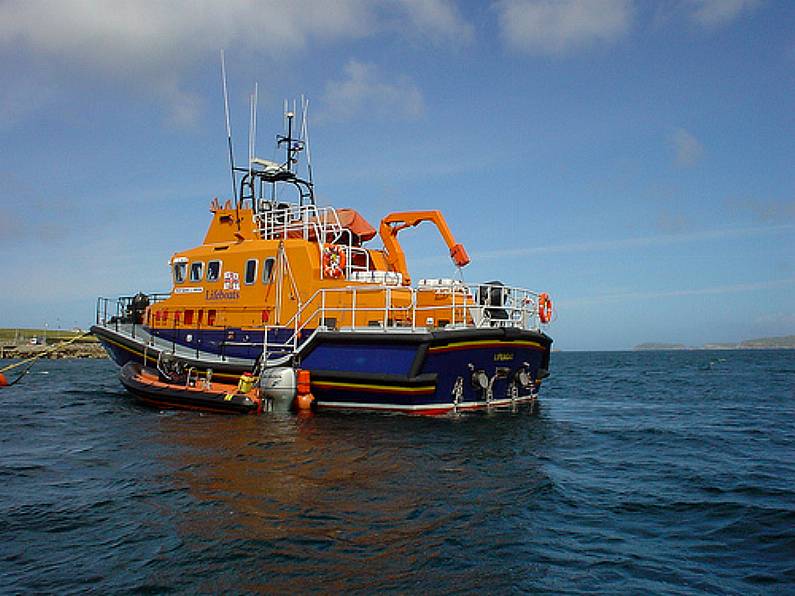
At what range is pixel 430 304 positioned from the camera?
45.5 ft

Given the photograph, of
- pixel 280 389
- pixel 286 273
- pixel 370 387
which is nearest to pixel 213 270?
pixel 286 273

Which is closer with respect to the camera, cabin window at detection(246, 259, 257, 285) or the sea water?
the sea water

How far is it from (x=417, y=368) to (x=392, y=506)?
5100mm

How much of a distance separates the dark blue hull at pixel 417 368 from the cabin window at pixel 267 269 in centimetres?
182

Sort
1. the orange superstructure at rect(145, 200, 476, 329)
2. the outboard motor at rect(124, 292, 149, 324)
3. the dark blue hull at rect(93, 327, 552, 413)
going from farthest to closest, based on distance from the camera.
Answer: the outboard motor at rect(124, 292, 149, 324) < the orange superstructure at rect(145, 200, 476, 329) < the dark blue hull at rect(93, 327, 552, 413)

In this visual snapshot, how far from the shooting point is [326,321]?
44.5ft

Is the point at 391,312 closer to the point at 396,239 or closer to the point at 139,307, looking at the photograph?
the point at 396,239

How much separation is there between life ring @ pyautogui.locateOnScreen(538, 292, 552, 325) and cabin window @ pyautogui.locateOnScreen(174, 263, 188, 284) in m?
8.38

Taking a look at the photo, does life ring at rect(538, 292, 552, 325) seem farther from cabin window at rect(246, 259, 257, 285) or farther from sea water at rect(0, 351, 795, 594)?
cabin window at rect(246, 259, 257, 285)

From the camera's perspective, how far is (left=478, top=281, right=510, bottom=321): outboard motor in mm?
13102

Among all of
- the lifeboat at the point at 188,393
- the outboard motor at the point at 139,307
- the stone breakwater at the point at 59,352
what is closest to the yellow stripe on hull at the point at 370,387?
the lifeboat at the point at 188,393

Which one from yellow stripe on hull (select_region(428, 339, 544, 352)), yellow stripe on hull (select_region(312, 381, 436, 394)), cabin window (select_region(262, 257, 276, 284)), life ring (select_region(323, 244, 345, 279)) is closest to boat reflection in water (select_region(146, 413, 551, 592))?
yellow stripe on hull (select_region(312, 381, 436, 394))

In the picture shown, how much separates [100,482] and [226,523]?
→ 2.57m

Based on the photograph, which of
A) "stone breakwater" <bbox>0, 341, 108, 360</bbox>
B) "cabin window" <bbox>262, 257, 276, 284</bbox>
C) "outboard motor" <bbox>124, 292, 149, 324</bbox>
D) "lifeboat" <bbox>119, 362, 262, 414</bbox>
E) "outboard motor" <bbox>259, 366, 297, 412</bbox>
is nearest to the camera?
"outboard motor" <bbox>259, 366, 297, 412</bbox>
